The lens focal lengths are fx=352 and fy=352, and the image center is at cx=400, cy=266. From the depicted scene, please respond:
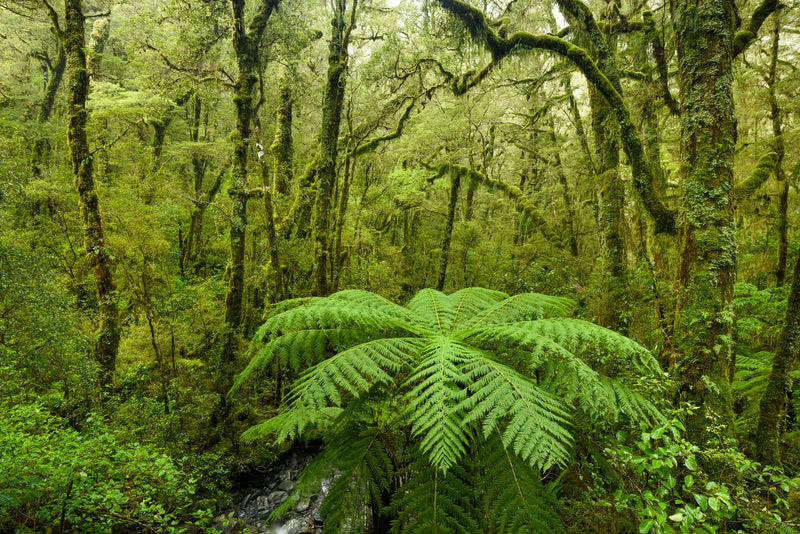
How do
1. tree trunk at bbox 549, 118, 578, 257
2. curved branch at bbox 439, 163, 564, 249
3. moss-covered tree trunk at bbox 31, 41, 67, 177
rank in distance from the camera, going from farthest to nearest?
tree trunk at bbox 549, 118, 578, 257, moss-covered tree trunk at bbox 31, 41, 67, 177, curved branch at bbox 439, 163, 564, 249

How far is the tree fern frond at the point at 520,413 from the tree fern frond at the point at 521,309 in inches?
31.5

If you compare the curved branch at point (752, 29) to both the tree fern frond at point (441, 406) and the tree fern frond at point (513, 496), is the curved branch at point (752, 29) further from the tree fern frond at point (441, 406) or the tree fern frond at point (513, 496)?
the tree fern frond at point (513, 496)

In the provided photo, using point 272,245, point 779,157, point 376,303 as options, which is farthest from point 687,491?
point 779,157

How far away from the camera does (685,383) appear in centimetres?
260

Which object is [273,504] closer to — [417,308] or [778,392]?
[417,308]

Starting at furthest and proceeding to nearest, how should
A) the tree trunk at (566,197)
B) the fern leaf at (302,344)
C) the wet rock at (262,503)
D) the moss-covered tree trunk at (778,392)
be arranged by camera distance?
the tree trunk at (566,197) < the wet rock at (262,503) < the moss-covered tree trunk at (778,392) < the fern leaf at (302,344)

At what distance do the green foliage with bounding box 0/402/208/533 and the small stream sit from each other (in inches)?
47.1

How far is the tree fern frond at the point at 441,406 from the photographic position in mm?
1398

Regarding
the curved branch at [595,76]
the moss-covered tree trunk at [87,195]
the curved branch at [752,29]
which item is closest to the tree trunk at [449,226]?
the curved branch at [595,76]

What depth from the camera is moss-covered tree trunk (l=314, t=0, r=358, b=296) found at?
23.7 ft

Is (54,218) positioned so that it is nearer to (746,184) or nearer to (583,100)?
(746,184)

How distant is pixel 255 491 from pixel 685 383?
235 inches

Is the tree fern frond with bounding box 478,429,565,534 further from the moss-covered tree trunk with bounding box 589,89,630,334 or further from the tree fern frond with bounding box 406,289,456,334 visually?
the moss-covered tree trunk with bounding box 589,89,630,334

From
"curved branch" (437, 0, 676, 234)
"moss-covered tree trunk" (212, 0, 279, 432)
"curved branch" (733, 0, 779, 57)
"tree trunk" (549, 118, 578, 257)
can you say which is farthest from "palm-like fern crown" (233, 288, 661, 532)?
"tree trunk" (549, 118, 578, 257)
